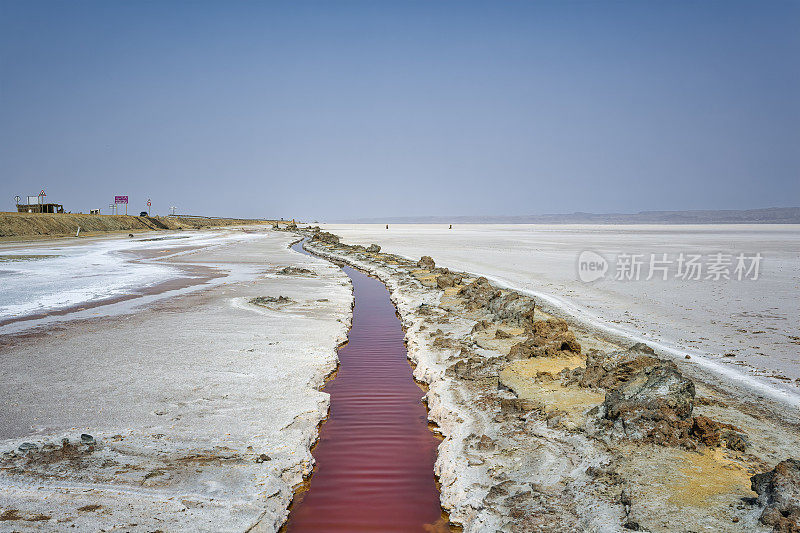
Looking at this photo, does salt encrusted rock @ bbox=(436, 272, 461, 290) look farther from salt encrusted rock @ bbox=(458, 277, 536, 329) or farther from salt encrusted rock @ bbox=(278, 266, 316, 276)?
salt encrusted rock @ bbox=(278, 266, 316, 276)

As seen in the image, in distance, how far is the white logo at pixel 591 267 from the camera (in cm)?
2020

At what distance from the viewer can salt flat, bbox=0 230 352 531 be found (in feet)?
14.5

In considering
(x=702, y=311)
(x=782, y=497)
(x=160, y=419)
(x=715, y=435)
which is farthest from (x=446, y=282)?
(x=782, y=497)

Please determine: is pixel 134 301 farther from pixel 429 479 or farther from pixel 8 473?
pixel 429 479

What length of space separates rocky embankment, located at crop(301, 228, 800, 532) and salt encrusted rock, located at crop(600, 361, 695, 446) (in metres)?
0.01

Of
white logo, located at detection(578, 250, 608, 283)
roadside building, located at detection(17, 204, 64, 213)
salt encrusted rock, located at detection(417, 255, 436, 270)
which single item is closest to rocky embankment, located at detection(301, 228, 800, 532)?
→ white logo, located at detection(578, 250, 608, 283)

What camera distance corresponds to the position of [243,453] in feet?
18.0

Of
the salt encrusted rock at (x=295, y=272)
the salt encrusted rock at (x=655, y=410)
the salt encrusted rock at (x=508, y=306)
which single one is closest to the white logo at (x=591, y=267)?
the salt encrusted rock at (x=508, y=306)

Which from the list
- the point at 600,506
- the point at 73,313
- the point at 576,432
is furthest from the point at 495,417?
the point at 73,313

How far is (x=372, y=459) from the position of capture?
5750mm

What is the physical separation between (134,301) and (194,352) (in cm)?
702

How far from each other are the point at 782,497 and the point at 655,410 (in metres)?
1.74

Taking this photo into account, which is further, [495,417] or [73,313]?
[73,313]

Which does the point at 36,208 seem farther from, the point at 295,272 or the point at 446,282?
the point at 446,282
